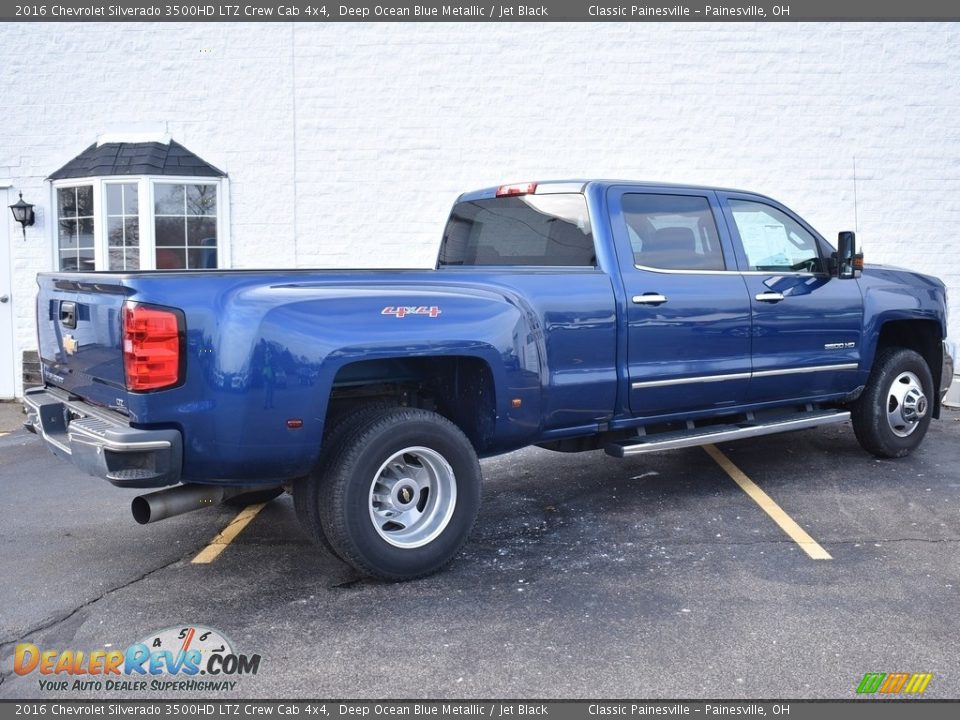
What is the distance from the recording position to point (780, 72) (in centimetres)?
1024

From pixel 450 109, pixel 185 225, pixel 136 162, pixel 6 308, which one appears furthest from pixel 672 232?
pixel 6 308

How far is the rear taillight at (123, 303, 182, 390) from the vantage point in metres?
3.65

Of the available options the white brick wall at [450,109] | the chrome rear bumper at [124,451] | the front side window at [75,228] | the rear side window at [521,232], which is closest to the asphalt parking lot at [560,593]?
the chrome rear bumper at [124,451]

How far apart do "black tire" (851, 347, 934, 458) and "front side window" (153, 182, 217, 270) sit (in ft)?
23.2

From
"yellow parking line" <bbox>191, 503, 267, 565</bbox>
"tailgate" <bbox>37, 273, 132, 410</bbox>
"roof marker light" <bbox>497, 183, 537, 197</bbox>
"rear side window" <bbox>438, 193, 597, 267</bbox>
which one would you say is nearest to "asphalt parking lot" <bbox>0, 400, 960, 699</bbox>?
"yellow parking line" <bbox>191, 503, 267, 565</bbox>

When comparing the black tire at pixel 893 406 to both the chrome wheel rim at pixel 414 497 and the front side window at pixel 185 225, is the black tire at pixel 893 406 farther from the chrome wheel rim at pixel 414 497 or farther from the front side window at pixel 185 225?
the front side window at pixel 185 225

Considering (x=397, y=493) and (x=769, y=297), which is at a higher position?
(x=769, y=297)

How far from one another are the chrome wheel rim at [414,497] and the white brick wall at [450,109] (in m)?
6.13

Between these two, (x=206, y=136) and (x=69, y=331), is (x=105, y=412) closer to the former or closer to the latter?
(x=69, y=331)

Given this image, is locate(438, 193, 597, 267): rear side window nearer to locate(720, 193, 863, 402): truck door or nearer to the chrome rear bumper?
locate(720, 193, 863, 402): truck door

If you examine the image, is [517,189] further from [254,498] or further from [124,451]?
[124,451]

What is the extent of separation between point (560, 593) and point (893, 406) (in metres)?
3.77

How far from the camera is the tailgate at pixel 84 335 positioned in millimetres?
3881

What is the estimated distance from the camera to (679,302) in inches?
209
